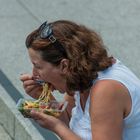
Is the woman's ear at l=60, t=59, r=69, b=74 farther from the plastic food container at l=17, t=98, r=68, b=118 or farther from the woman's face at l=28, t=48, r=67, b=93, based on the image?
the plastic food container at l=17, t=98, r=68, b=118

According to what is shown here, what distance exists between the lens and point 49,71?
10.1 ft

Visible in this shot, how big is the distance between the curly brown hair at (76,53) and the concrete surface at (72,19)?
2026 mm

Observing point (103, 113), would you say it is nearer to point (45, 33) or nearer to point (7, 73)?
point (45, 33)

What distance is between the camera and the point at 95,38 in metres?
3.07

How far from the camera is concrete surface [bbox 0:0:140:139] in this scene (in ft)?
17.5

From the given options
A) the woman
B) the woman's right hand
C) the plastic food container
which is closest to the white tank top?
the woman

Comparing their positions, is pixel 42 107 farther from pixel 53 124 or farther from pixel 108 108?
pixel 108 108

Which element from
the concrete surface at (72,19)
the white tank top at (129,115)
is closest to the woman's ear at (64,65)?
the white tank top at (129,115)

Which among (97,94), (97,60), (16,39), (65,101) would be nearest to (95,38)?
(97,60)

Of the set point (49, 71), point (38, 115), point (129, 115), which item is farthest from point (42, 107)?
point (129, 115)

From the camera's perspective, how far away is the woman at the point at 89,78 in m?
2.91

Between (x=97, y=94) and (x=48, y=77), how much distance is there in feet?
1.14

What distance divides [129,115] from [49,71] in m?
0.47

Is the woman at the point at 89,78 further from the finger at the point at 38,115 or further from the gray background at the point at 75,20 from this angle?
the gray background at the point at 75,20
